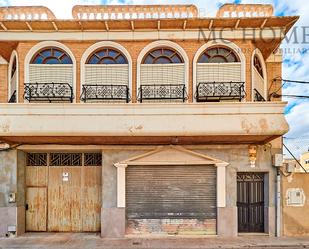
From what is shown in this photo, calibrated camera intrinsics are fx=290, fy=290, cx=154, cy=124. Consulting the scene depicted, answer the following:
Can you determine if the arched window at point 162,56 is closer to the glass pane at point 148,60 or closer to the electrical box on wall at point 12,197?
the glass pane at point 148,60

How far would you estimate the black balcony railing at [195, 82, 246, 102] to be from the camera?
9.68 meters

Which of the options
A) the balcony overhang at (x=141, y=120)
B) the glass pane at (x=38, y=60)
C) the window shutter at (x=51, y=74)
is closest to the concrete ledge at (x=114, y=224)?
the balcony overhang at (x=141, y=120)

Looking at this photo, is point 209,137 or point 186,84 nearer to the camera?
point 209,137

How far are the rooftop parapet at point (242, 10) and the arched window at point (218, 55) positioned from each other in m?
1.13

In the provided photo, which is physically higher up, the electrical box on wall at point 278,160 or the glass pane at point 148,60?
the glass pane at point 148,60

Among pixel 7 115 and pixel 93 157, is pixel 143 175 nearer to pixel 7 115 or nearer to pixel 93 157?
pixel 93 157

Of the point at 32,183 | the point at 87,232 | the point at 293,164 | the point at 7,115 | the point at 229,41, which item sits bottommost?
the point at 87,232

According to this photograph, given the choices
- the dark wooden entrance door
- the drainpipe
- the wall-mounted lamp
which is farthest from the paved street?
the wall-mounted lamp

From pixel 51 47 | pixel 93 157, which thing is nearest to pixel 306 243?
pixel 93 157

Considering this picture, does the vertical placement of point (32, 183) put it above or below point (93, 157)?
below

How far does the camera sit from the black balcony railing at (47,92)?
32.0ft

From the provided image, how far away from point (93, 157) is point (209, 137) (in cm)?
448

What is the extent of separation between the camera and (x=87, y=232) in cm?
1064

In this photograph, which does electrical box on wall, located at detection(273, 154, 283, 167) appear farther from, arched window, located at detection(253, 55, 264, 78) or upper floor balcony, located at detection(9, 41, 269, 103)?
arched window, located at detection(253, 55, 264, 78)
